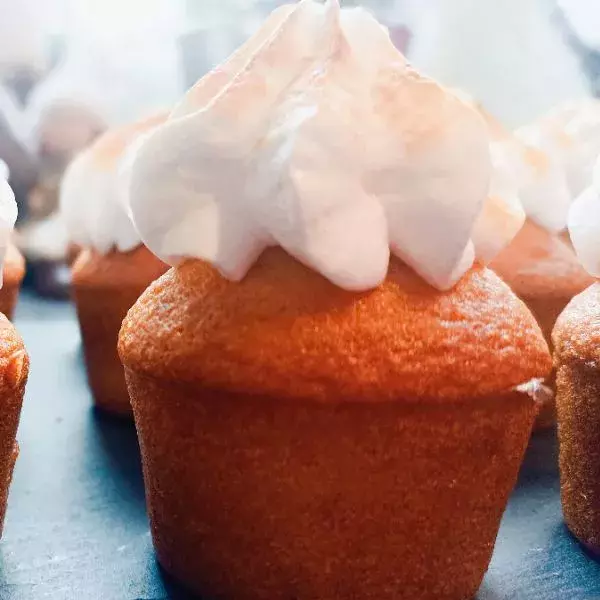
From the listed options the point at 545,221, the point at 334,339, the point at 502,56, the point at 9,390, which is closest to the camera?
the point at 334,339

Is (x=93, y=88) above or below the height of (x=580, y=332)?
below

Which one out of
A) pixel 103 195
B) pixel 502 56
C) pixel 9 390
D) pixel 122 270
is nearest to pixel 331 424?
pixel 9 390

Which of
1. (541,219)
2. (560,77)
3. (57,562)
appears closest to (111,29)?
(560,77)

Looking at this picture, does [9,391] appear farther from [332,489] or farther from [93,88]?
[93,88]

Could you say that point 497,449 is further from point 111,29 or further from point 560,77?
point 111,29

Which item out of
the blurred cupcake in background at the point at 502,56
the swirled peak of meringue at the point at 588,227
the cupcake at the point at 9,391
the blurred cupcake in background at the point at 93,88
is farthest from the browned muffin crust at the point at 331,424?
the blurred cupcake in background at the point at 93,88

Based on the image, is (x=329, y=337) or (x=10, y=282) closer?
(x=329, y=337)

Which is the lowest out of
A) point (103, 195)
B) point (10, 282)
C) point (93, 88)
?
point (93, 88)

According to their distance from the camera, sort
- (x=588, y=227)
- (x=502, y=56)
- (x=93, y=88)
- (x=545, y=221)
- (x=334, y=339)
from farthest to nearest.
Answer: (x=93, y=88) → (x=502, y=56) → (x=545, y=221) → (x=588, y=227) → (x=334, y=339)
